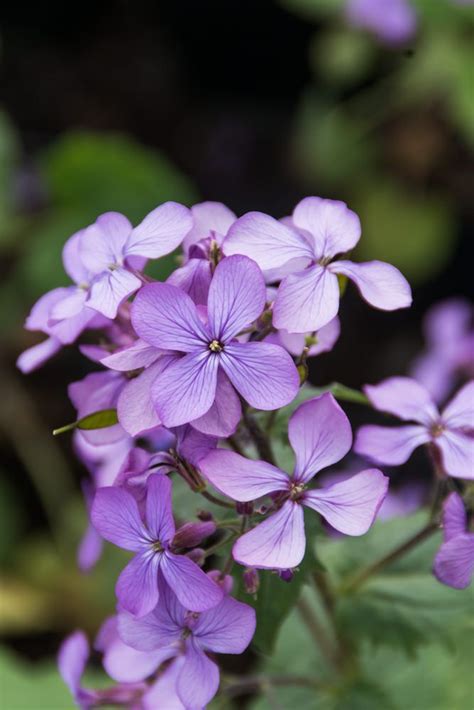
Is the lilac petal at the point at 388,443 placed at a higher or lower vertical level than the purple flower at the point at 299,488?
lower

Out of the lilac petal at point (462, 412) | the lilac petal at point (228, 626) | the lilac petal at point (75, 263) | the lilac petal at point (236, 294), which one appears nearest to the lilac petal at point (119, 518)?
the lilac petal at point (228, 626)

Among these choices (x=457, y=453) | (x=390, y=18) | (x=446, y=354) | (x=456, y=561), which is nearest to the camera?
(x=456, y=561)

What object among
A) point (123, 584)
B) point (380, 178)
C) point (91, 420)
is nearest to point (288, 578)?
point (123, 584)

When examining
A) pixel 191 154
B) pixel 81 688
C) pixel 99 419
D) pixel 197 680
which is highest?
pixel 99 419

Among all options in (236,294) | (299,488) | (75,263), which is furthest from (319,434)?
(75,263)

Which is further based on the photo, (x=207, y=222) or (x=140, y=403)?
(x=207, y=222)

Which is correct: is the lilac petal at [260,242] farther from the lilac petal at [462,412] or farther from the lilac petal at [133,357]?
the lilac petal at [462,412]

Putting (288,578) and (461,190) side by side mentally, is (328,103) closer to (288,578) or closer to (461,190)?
(461,190)

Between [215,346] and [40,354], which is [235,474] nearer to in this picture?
[215,346]
